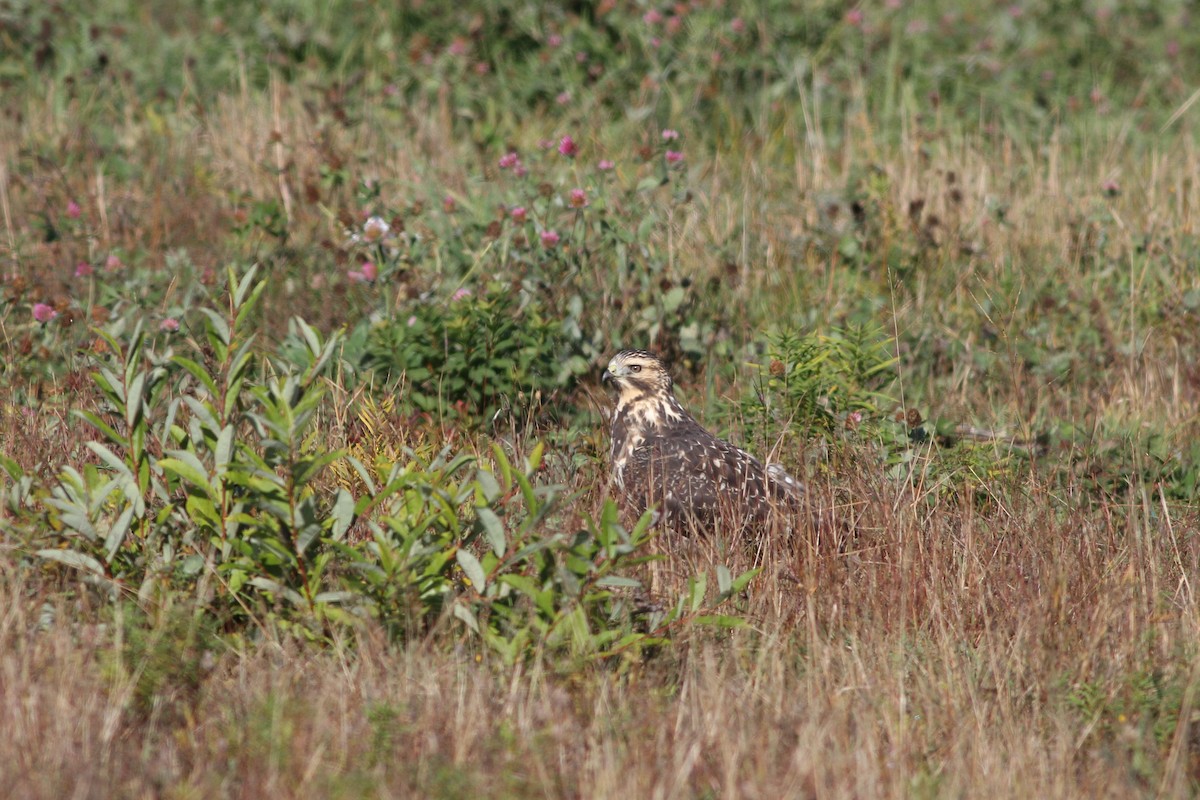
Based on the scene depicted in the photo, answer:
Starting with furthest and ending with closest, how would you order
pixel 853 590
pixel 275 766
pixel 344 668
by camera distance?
pixel 853 590 < pixel 344 668 < pixel 275 766

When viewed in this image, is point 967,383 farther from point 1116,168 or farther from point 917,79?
point 917,79

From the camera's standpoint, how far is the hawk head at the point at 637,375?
5703 millimetres

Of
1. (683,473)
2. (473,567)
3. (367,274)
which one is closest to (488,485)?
(473,567)

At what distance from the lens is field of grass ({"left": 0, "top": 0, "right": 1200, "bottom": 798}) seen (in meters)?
3.55

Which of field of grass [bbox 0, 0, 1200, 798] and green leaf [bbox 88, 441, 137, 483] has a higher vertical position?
green leaf [bbox 88, 441, 137, 483]

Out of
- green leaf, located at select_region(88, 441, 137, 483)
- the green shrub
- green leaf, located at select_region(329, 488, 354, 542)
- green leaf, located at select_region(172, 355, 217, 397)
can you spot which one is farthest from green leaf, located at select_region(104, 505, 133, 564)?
green leaf, located at select_region(329, 488, 354, 542)

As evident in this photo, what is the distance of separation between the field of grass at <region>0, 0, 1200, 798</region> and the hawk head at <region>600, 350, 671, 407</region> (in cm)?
24

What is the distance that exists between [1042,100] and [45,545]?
784 cm

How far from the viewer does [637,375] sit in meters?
5.70

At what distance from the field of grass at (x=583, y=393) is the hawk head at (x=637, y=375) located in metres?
0.24

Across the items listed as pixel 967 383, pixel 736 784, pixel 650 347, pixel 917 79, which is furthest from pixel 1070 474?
pixel 917 79

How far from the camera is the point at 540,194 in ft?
21.4

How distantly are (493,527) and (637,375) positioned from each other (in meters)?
2.09

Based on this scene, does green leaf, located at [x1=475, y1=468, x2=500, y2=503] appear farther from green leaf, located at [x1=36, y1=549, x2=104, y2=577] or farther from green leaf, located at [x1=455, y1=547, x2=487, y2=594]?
green leaf, located at [x1=36, y1=549, x2=104, y2=577]
